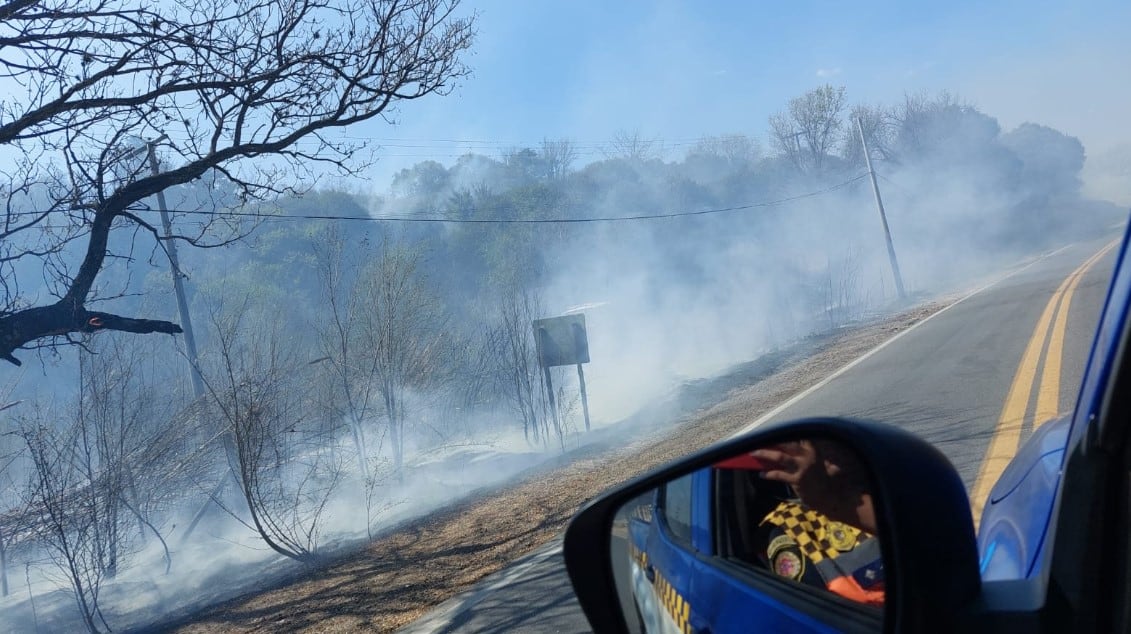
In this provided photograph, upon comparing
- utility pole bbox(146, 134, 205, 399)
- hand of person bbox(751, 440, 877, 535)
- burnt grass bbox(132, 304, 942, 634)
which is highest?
utility pole bbox(146, 134, 205, 399)

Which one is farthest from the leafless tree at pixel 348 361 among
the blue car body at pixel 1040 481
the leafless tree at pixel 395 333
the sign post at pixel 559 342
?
the blue car body at pixel 1040 481

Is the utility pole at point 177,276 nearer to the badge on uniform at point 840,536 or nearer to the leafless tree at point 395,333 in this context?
the leafless tree at point 395,333

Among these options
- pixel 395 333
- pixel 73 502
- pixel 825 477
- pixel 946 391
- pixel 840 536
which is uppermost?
pixel 395 333

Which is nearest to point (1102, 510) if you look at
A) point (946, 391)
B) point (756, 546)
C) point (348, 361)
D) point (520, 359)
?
point (756, 546)

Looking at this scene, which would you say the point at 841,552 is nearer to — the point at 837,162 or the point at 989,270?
the point at 989,270

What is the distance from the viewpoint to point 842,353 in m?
18.0

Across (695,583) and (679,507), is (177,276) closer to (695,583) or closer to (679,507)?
(679,507)

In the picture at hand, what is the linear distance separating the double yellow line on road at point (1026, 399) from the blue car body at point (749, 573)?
67cm

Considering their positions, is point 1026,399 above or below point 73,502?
below

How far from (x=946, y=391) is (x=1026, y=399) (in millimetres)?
1667

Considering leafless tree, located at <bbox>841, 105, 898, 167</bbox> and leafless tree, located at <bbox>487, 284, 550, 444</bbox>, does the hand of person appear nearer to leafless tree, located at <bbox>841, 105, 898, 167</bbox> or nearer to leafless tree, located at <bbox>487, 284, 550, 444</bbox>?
leafless tree, located at <bbox>487, 284, 550, 444</bbox>

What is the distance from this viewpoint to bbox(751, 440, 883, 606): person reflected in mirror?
1.71 metres

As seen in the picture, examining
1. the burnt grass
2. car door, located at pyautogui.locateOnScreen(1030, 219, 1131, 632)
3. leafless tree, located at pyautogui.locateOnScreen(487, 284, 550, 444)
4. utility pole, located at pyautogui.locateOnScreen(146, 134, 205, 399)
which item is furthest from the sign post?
car door, located at pyautogui.locateOnScreen(1030, 219, 1131, 632)

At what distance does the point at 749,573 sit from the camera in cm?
214
